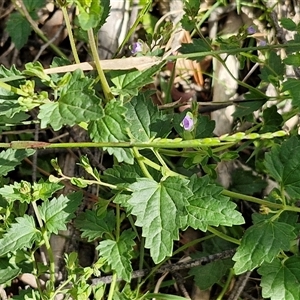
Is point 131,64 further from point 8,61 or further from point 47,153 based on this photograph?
point 8,61

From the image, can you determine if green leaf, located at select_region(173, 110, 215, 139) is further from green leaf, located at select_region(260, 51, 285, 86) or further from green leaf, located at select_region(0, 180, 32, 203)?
green leaf, located at select_region(0, 180, 32, 203)

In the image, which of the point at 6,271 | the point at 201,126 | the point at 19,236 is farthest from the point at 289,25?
the point at 6,271

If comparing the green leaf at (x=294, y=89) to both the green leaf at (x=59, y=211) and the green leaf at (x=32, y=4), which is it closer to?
the green leaf at (x=59, y=211)

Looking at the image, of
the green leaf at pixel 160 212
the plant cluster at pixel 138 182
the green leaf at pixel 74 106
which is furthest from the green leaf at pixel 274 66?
the green leaf at pixel 74 106

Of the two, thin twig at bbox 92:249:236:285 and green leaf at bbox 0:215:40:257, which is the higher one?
green leaf at bbox 0:215:40:257

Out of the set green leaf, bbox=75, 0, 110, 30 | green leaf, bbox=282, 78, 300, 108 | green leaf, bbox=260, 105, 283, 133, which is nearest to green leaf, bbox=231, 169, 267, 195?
green leaf, bbox=260, 105, 283, 133

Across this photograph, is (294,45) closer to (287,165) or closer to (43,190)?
(287,165)

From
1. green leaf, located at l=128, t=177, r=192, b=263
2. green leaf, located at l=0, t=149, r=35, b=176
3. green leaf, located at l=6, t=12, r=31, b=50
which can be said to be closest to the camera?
green leaf, located at l=128, t=177, r=192, b=263
